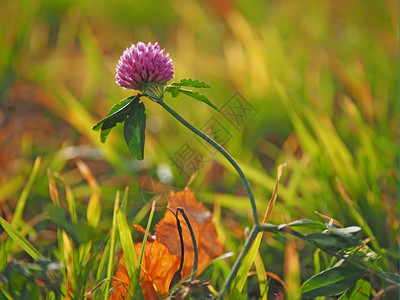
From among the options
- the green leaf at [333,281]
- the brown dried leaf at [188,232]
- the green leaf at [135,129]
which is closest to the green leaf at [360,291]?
the green leaf at [333,281]

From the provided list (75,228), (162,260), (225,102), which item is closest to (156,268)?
(162,260)

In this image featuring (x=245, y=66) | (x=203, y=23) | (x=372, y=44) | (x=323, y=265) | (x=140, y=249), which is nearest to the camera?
(x=140, y=249)

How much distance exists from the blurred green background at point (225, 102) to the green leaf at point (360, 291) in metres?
0.11

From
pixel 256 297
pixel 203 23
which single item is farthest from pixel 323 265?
pixel 203 23

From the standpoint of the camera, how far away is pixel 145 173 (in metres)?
1.28

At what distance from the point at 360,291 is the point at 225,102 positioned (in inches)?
32.9

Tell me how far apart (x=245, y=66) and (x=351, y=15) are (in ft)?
2.57

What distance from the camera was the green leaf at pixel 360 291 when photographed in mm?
711

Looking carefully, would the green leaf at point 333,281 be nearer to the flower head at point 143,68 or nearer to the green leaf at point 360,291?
the green leaf at point 360,291

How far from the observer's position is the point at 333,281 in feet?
2.18

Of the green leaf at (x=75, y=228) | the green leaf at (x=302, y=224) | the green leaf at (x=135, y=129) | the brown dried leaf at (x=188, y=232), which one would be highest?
the green leaf at (x=135, y=129)

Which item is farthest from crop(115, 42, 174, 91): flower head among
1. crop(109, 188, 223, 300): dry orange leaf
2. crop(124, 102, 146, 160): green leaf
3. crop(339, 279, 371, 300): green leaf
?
crop(339, 279, 371, 300): green leaf

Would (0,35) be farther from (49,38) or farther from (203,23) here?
(203,23)

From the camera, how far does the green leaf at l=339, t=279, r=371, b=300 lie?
0.71 m
